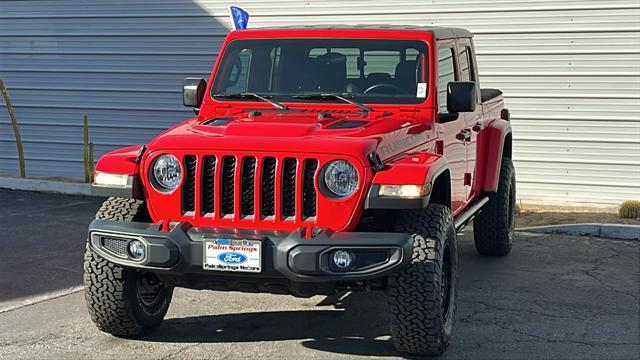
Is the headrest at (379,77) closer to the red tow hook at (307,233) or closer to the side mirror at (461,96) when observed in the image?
the side mirror at (461,96)

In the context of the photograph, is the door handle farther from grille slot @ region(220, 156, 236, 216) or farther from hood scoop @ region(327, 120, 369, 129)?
grille slot @ region(220, 156, 236, 216)

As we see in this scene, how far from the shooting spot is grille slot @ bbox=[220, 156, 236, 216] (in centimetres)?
515

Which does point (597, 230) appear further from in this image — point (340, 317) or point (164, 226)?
point (164, 226)

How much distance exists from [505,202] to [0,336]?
4276 millimetres

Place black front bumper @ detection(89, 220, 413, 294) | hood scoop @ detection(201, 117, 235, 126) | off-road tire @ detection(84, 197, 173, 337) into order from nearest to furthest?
black front bumper @ detection(89, 220, 413, 294), off-road tire @ detection(84, 197, 173, 337), hood scoop @ detection(201, 117, 235, 126)

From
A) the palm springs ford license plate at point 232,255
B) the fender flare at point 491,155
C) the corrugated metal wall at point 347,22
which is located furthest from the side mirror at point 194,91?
the corrugated metal wall at point 347,22

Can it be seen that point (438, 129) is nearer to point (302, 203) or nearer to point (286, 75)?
point (286, 75)

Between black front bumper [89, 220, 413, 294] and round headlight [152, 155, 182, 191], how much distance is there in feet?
0.87

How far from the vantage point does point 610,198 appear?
11242 mm

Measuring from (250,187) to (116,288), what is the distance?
0.98m

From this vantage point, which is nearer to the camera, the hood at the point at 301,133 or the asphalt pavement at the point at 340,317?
the hood at the point at 301,133

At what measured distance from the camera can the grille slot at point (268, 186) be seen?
16.7 ft

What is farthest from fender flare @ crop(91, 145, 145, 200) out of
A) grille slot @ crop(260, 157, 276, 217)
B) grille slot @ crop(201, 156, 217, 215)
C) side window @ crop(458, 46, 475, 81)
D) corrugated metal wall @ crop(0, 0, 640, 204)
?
corrugated metal wall @ crop(0, 0, 640, 204)

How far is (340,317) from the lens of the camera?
6195mm
